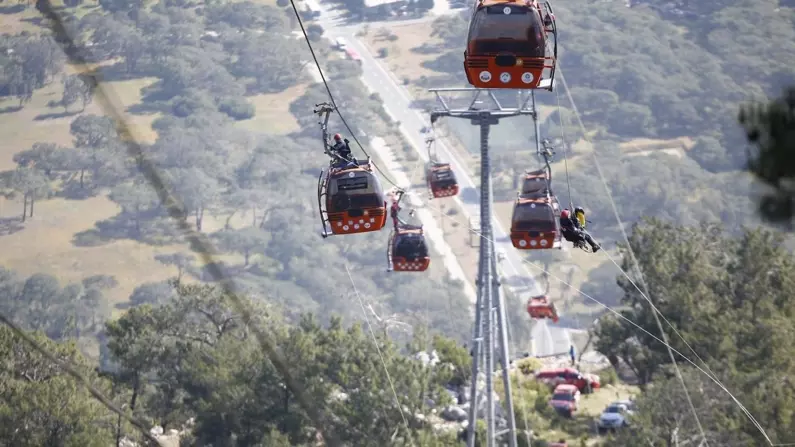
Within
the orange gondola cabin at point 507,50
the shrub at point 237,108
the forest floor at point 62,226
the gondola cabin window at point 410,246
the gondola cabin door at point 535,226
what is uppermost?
the orange gondola cabin at point 507,50

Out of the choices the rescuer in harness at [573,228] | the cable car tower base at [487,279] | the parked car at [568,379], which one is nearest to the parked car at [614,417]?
the parked car at [568,379]

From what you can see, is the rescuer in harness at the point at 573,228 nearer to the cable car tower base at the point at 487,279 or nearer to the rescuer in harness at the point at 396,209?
the rescuer in harness at the point at 396,209

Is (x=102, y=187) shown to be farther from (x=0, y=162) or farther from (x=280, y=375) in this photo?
(x=280, y=375)

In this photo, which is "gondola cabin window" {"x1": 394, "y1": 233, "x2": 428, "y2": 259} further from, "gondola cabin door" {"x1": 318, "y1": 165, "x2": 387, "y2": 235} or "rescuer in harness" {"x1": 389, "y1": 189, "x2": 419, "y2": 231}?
"gondola cabin door" {"x1": 318, "y1": 165, "x2": 387, "y2": 235}

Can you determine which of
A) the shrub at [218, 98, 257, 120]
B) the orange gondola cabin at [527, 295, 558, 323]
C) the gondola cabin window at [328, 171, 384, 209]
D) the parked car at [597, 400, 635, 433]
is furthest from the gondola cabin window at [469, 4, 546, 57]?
the shrub at [218, 98, 257, 120]

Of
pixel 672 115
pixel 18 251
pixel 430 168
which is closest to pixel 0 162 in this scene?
pixel 18 251

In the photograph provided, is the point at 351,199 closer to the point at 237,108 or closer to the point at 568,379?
the point at 568,379
